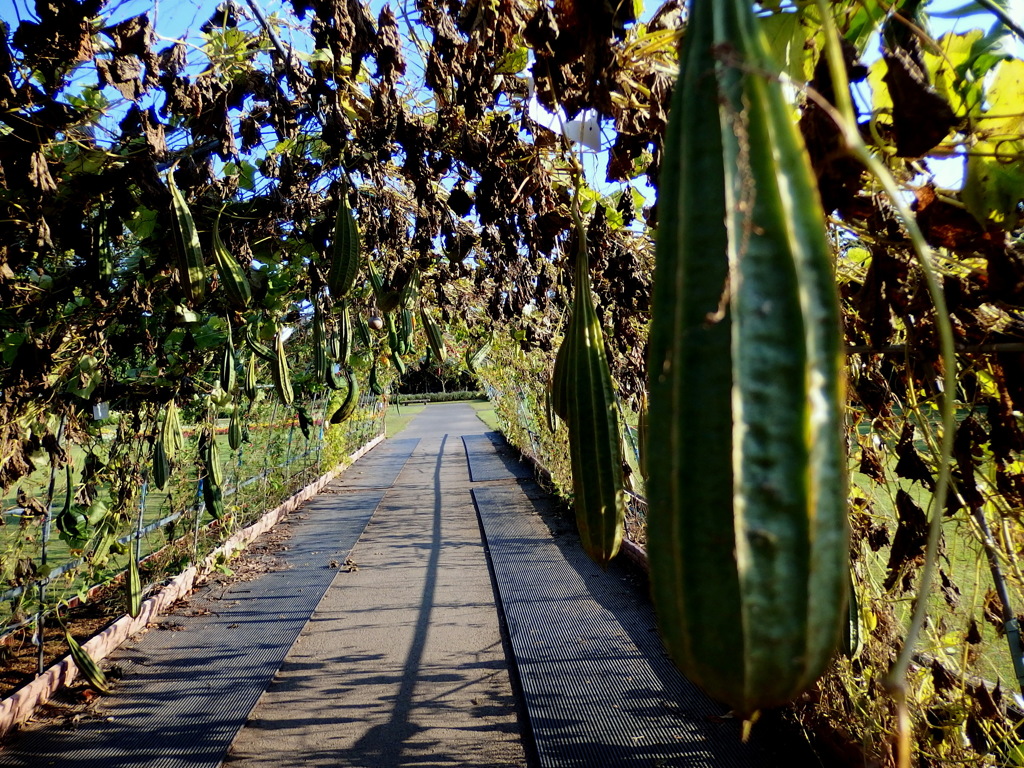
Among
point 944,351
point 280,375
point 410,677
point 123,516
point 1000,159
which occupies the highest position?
point 1000,159

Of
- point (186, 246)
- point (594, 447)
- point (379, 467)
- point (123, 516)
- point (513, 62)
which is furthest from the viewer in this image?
point (379, 467)

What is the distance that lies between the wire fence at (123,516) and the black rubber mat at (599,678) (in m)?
2.33

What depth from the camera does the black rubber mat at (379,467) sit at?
42.8 ft

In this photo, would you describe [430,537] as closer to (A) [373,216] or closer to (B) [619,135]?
(A) [373,216]

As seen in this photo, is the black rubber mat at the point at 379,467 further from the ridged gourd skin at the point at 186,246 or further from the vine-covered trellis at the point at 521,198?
the ridged gourd skin at the point at 186,246

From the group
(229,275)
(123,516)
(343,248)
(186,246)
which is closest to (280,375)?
(229,275)

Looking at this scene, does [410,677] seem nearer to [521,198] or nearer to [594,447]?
[521,198]

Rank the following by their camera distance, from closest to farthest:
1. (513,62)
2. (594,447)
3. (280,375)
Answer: (594,447), (513,62), (280,375)

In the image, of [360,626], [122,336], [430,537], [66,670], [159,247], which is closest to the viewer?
[159,247]

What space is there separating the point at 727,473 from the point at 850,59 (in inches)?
30.5

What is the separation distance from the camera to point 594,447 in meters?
1.04

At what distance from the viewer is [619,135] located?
159cm

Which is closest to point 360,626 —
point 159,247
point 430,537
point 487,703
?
point 487,703

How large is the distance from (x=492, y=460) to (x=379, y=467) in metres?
2.72
